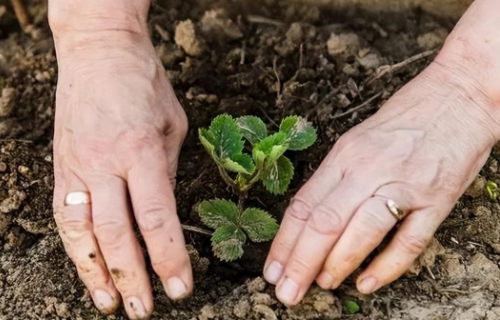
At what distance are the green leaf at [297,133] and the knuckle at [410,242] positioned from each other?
365mm

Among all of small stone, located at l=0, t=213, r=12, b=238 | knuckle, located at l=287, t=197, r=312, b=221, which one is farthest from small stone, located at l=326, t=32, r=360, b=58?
small stone, located at l=0, t=213, r=12, b=238

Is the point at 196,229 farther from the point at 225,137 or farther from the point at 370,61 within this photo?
the point at 370,61

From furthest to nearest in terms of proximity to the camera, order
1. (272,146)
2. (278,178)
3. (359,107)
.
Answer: (359,107), (278,178), (272,146)

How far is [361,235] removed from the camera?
5.35 ft

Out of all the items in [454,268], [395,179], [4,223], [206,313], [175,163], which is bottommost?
[4,223]

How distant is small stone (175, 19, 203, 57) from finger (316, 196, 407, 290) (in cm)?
89

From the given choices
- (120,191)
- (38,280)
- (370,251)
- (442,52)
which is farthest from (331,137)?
(38,280)

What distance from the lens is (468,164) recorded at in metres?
1.78

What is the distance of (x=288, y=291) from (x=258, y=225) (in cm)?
23

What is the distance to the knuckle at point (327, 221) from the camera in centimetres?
164

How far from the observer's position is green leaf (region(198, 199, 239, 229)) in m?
1.86

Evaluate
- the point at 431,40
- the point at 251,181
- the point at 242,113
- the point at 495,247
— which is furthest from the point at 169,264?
the point at 431,40

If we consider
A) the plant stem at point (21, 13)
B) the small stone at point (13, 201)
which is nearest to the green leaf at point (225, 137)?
the small stone at point (13, 201)

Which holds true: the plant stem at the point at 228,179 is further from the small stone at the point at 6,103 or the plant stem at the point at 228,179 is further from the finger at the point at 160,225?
the small stone at the point at 6,103
